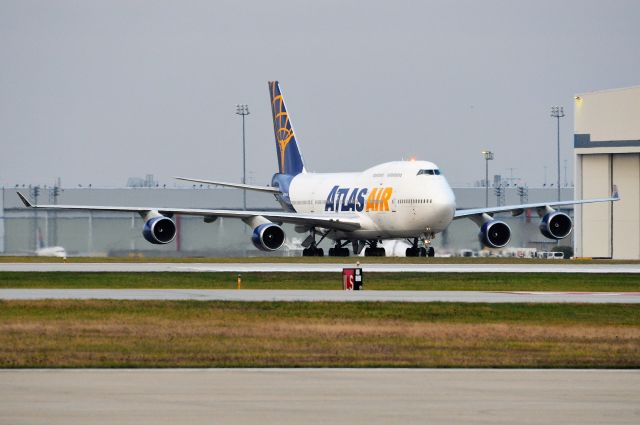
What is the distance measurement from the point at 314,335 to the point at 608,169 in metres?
76.2

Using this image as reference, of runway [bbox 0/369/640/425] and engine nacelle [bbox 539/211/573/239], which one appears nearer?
runway [bbox 0/369/640/425]

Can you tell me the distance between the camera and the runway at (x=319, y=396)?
1611cm

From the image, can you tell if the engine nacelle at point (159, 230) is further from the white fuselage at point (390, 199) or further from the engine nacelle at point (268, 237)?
the white fuselage at point (390, 199)

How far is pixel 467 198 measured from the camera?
147750mm

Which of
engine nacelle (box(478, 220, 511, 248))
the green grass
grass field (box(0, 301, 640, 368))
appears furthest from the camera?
engine nacelle (box(478, 220, 511, 248))

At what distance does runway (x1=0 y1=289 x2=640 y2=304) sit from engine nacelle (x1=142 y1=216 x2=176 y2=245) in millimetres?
28351

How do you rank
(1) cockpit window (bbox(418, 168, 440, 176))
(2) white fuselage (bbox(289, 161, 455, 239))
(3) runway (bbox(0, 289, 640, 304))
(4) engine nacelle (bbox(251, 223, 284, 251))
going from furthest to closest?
(1) cockpit window (bbox(418, 168, 440, 176))
(2) white fuselage (bbox(289, 161, 455, 239))
(4) engine nacelle (bbox(251, 223, 284, 251))
(3) runway (bbox(0, 289, 640, 304))

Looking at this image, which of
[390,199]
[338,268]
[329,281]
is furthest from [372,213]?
[329,281]

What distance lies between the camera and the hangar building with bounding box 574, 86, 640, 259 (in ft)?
325

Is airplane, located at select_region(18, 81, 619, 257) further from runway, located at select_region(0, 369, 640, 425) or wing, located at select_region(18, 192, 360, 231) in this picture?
runway, located at select_region(0, 369, 640, 425)

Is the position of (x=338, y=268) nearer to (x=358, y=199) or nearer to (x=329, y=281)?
(x=329, y=281)

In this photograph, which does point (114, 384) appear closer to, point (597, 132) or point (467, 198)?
point (597, 132)

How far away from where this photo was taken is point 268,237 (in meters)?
71.7

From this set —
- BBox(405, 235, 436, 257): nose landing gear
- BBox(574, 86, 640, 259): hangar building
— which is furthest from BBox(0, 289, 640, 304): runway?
BBox(574, 86, 640, 259): hangar building
